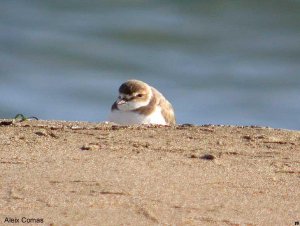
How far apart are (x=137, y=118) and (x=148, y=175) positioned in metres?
4.44

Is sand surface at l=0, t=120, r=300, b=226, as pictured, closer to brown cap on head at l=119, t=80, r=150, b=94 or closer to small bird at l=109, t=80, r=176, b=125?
small bird at l=109, t=80, r=176, b=125

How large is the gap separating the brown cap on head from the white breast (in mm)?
234

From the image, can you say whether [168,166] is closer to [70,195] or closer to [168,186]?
[168,186]

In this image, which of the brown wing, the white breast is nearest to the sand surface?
the white breast

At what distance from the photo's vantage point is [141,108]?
11.6 meters

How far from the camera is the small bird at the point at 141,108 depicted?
11.6m

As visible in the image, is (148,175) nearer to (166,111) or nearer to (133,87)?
(166,111)

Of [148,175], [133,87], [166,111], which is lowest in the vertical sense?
[148,175]

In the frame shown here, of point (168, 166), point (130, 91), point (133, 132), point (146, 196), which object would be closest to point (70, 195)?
point (146, 196)

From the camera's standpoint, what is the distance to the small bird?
1160 cm

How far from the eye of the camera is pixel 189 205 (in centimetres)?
664

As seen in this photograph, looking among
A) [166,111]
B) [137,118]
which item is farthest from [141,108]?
[166,111]

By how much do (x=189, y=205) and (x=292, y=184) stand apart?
0.89 metres

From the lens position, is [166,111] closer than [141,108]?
No
